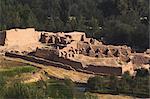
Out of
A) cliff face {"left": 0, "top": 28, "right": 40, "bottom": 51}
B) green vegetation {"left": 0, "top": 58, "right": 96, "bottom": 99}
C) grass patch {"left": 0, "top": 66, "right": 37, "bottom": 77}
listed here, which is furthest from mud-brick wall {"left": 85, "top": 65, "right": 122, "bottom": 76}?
cliff face {"left": 0, "top": 28, "right": 40, "bottom": 51}

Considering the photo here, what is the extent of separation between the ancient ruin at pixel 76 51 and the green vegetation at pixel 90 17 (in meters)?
3.56

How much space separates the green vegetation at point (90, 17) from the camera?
30234mm

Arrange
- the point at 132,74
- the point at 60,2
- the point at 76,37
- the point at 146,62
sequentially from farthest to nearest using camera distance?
1. the point at 60,2
2. the point at 76,37
3. the point at 146,62
4. the point at 132,74

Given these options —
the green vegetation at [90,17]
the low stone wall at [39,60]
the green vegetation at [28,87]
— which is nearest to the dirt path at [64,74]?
the low stone wall at [39,60]

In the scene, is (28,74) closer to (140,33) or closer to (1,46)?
(1,46)

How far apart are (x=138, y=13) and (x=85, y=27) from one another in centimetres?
521

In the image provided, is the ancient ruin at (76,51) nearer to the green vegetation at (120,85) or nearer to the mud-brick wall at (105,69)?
the mud-brick wall at (105,69)

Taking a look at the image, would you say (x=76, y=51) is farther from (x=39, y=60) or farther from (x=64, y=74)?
(x=64, y=74)

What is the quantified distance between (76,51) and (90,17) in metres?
14.1

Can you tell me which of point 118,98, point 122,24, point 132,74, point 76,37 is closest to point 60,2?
point 122,24

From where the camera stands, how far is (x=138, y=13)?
36.8m

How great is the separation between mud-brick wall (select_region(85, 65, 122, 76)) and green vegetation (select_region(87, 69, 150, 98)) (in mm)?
1242

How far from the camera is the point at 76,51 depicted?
24359 millimetres

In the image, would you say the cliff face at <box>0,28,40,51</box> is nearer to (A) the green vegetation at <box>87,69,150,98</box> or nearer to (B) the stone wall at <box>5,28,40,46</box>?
(B) the stone wall at <box>5,28,40,46</box>
